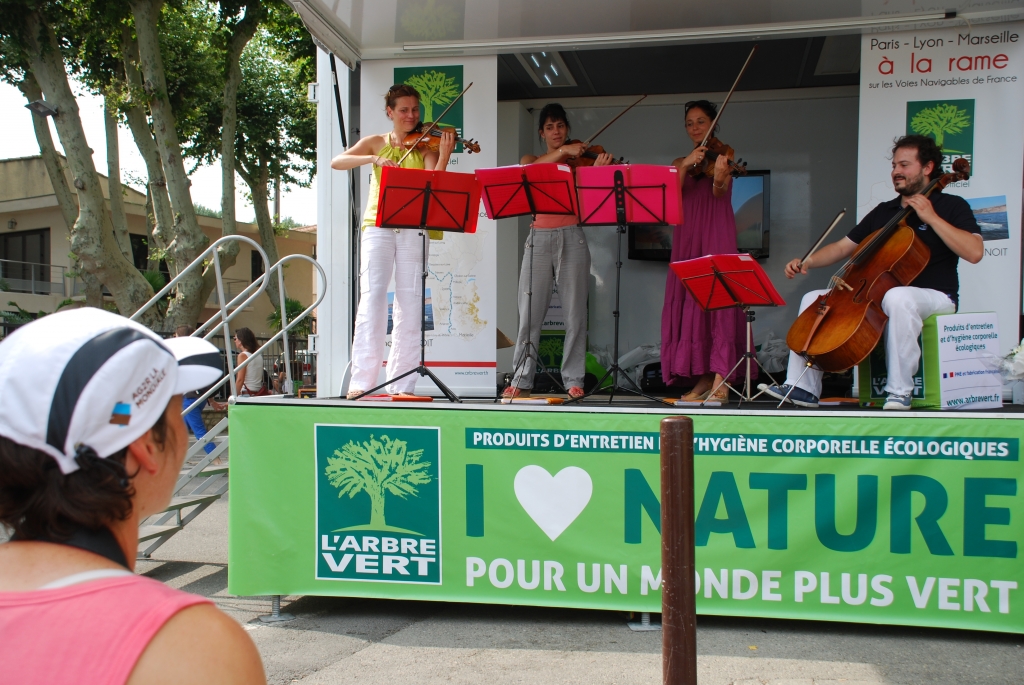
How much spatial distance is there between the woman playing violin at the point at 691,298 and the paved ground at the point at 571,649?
1.85 m

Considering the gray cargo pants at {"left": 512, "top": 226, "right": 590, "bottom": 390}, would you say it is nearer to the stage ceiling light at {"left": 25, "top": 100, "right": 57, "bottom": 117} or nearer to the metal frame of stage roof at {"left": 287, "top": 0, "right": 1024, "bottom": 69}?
the metal frame of stage roof at {"left": 287, "top": 0, "right": 1024, "bottom": 69}

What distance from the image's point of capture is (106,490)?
1.09 m

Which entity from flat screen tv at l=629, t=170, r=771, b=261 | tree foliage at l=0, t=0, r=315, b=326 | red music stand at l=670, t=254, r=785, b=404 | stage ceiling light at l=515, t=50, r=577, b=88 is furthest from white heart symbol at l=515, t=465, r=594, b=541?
tree foliage at l=0, t=0, r=315, b=326

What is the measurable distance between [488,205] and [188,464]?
13.7ft

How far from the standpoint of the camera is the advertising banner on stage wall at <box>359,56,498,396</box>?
660 cm

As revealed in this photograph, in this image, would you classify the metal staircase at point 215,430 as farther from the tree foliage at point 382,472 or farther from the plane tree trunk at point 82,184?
the plane tree trunk at point 82,184

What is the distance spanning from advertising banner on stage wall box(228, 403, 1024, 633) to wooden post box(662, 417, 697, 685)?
2.28m

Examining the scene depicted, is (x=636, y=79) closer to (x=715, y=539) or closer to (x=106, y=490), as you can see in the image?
(x=715, y=539)

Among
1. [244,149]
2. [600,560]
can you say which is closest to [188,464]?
[600,560]

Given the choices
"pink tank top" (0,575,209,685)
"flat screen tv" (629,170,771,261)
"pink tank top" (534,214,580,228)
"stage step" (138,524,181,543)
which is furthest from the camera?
"flat screen tv" (629,170,771,261)

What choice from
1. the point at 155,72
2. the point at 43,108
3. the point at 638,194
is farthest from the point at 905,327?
the point at 43,108

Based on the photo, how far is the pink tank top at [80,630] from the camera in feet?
3.17

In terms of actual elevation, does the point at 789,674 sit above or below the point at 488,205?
below

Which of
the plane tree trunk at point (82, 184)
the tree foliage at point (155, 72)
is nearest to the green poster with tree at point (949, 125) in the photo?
the tree foliage at point (155, 72)
